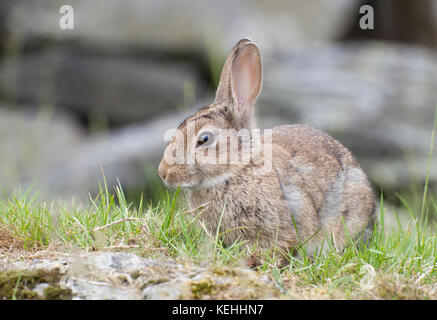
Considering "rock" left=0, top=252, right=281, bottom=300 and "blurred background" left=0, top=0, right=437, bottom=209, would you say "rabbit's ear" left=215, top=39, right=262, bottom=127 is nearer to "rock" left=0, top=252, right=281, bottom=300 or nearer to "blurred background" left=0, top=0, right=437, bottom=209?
"rock" left=0, top=252, right=281, bottom=300

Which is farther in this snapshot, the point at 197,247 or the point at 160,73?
the point at 160,73

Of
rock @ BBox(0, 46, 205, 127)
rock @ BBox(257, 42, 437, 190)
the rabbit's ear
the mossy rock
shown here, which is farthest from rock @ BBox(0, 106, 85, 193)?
the mossy rock

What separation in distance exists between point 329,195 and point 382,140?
4655 mm

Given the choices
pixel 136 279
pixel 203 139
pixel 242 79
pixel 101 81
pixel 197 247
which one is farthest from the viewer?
pixel 101 81

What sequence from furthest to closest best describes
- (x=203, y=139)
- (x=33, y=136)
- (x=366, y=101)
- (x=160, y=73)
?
1. (x=160, y=73)
2. (x=33, y=136)
3. (x=366, y=101)
4. (x=203, y=139)

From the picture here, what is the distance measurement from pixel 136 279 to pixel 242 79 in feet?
6.73

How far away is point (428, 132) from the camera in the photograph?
9.45 metres

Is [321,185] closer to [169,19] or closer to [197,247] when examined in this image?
[197,247]

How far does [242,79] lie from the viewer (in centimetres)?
465

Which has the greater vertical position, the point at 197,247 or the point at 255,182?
A: the point at 255,182

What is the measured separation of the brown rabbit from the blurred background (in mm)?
4406

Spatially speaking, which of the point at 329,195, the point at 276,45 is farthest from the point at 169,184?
the point at 276,45

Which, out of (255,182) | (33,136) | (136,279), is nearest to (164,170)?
(255,182)

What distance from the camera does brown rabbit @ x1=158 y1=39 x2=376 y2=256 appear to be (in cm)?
423
